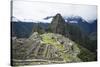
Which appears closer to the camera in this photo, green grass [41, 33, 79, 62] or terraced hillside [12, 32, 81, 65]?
terraced hillside [12, 32, 81, 65]

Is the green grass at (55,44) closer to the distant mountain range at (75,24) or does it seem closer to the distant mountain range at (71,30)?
the distant mountain range at (71,30)

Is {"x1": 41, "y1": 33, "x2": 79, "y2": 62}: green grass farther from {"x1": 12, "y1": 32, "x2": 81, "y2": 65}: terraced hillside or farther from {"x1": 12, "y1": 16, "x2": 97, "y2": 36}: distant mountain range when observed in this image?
{"x1": 12, "y1": 16, "x2": 97, "y2": 36}: distant mountain range

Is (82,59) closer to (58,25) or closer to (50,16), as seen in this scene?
Result: (58,25)

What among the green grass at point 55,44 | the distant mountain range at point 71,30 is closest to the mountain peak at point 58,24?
the distant mountain range at point 71,30

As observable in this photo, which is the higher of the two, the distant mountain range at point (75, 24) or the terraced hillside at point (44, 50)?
the distant mountain range at point (75, 24)

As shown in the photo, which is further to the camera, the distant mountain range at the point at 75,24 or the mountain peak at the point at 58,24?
the mountain peak at the point at 58,24

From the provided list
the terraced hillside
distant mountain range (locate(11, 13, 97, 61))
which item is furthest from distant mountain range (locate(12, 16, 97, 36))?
the terraced hillside

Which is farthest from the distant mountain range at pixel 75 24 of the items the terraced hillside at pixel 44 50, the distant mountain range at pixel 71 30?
the terraced hillside at pixel 44 50

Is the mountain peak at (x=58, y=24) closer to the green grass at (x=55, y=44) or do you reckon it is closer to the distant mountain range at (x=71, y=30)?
the distant mountain range at (x=71, y=30)

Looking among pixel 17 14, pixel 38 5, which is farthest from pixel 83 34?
pixel 17 14

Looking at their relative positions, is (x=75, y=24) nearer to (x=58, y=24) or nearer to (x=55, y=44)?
(x=58, y=24)
